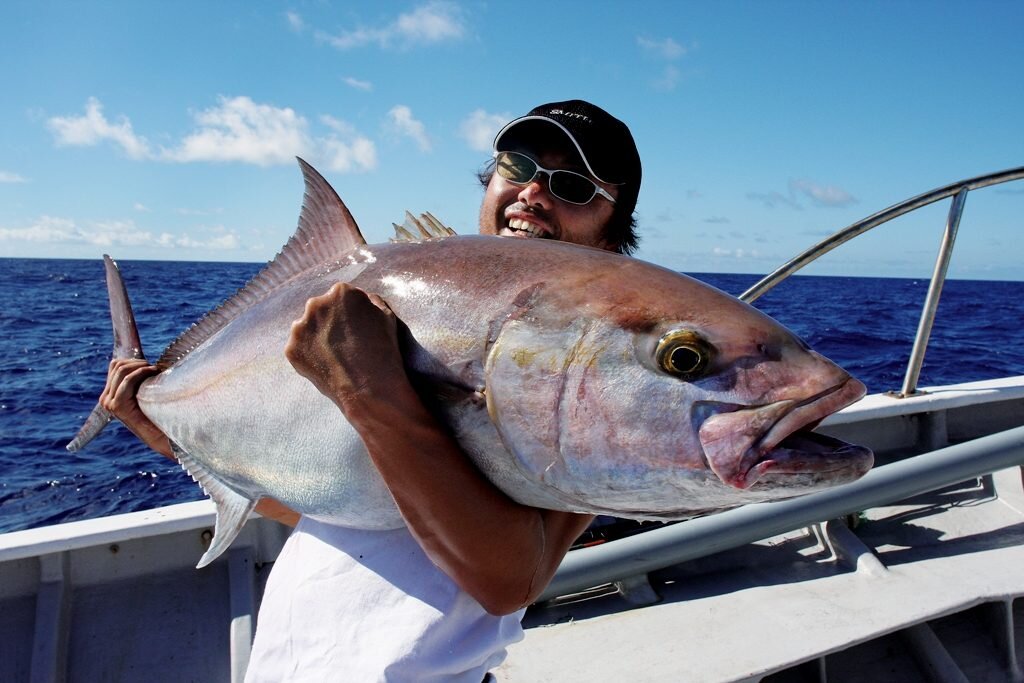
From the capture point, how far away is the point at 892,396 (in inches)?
181

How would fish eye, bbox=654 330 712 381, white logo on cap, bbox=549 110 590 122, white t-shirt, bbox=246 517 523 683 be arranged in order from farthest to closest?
white logo on cap, bbox=549 110 590 122
white t-shirt, bbox=246 517 523 683
fish eye, bbox=654 330 712 381

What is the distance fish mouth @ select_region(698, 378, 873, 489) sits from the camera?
104 centimetres

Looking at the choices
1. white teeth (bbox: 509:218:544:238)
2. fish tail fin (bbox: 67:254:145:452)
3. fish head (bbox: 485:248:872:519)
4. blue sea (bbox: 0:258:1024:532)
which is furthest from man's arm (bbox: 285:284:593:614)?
blue sea (bbox: 0:258:1024:532)

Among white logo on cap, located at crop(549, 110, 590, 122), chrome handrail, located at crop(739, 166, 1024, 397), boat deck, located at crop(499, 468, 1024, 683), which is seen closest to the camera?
white logo on cap, located at crop(549, 110, 590, 122)

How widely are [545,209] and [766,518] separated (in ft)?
6.30

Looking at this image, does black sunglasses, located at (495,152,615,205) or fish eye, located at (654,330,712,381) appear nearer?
fish eye, located at (654,330,712,381)

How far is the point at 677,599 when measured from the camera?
3.47 m

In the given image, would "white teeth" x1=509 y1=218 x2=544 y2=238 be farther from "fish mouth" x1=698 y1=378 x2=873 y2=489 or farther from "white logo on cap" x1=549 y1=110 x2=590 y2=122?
"fish mouth" x1=698 y1=378 x2=873 y2=489

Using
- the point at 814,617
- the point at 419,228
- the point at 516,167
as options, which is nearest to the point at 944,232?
the point at 814,617

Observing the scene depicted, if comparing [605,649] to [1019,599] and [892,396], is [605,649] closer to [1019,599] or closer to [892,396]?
[1019,599]

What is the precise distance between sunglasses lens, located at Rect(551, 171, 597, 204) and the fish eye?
0.88 metres

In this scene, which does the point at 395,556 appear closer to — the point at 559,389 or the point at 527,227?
the point at 559,389

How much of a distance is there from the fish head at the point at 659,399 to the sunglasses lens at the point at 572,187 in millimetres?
691

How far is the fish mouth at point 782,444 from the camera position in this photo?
1035 mm
